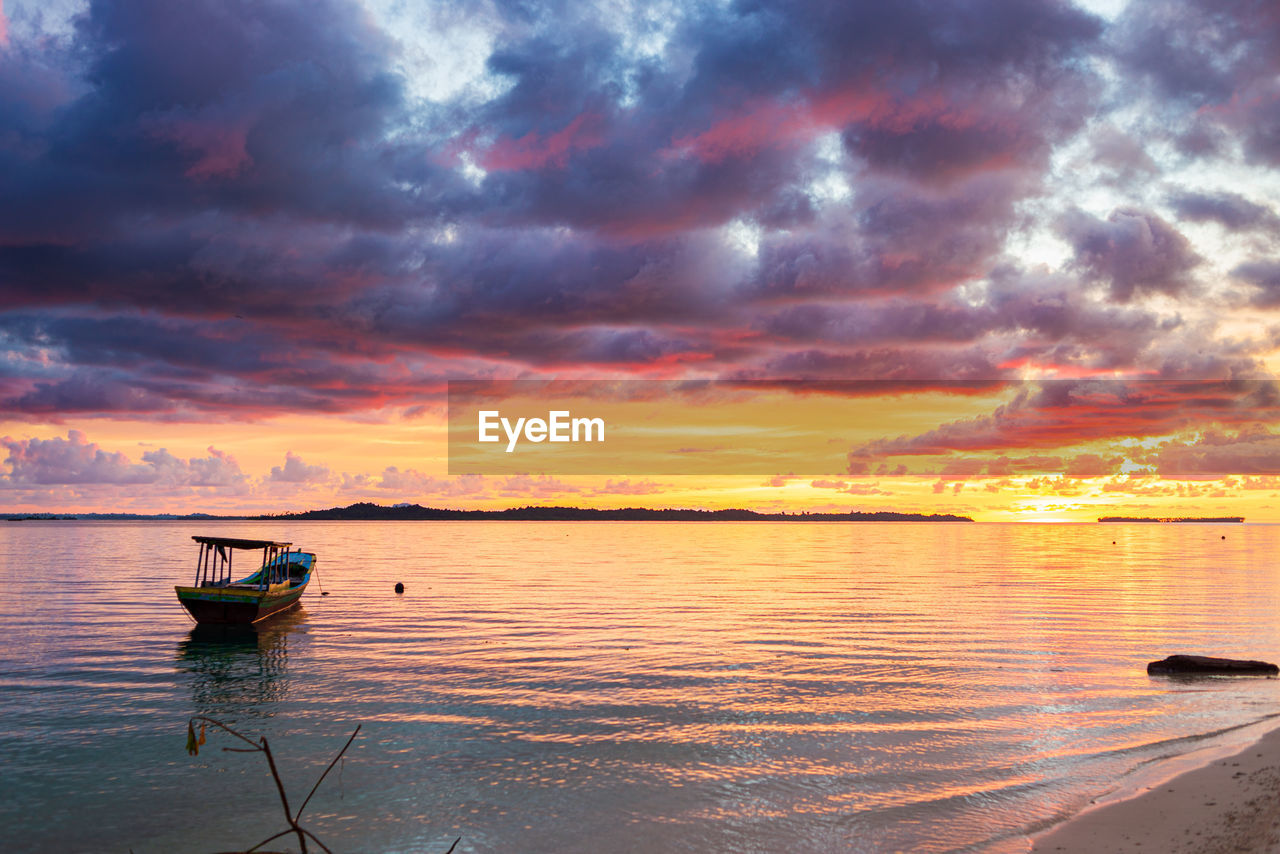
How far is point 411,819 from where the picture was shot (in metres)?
18.6

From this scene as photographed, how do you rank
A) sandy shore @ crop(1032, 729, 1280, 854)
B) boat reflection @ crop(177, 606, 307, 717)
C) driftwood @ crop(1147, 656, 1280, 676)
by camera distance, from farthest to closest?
driftwood @ crop(1147, 656, 1280, 676), boat reflection @ crop(177, 606, 307, 717), sandy shore @ crop(1032, 729, 1280, 854)

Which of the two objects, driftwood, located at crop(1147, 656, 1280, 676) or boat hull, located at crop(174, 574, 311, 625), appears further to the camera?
boat hull, located at crop(174, 574, 311, 625)

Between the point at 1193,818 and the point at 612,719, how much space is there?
1625 centimetres

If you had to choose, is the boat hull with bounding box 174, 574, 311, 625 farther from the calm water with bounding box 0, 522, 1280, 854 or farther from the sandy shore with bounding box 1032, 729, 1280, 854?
the sandy shore with bounding box 1032, 729, 1280, 854

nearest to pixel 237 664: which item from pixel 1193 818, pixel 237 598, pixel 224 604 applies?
pixel 224 604

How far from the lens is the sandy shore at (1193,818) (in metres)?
14.1

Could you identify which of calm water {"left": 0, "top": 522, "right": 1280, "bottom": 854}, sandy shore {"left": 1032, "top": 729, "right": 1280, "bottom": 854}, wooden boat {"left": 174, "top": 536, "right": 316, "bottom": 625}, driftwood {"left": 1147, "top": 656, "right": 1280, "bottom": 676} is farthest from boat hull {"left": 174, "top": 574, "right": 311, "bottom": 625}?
driftwood {"left": 1147, "top": 656, "right": 1280, "bottom": 676}

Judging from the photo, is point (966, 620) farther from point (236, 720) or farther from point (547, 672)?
point (236, 720)

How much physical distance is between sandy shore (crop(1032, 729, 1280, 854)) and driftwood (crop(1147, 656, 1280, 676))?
15.5 meters

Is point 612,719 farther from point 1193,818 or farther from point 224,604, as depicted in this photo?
point 224,604

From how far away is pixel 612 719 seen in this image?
87.4 feet

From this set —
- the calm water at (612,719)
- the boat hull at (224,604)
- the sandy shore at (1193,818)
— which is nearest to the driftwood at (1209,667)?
the calm water at (612,719)

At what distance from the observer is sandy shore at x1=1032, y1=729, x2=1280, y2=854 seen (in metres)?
14.1

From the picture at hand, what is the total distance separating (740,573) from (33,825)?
7911 cm
